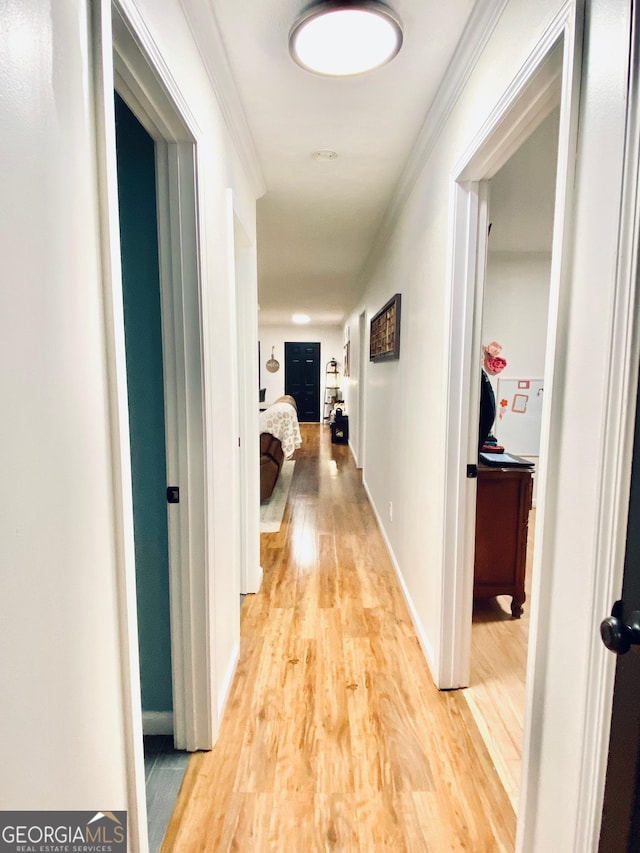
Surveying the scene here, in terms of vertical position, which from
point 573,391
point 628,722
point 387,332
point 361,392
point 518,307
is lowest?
point 628,722

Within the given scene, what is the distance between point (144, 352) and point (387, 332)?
2076 mm

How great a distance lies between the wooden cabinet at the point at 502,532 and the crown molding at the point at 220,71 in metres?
1.97

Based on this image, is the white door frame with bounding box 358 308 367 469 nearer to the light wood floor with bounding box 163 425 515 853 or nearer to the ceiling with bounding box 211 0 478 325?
the ceiling with bounding box 211 0 478 325

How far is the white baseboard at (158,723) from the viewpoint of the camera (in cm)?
163

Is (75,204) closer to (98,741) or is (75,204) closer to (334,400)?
(98,741)

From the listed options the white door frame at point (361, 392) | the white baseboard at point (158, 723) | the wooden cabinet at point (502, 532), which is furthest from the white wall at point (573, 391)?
the white door frame at point (361, 392)

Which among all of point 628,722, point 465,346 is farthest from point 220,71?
point 628,722

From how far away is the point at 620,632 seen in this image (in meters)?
0.72

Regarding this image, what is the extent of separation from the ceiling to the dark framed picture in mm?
682

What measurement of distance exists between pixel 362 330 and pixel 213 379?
431 cm

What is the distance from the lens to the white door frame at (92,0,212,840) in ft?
2.77

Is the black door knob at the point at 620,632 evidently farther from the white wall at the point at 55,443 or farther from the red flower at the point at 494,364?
the red flower at the point at 494,364

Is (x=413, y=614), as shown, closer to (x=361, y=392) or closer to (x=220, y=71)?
(x=220, y=71)

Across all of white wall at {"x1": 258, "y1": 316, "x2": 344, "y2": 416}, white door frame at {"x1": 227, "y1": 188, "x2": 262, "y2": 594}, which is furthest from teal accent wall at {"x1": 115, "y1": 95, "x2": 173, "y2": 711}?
white wall at {"x1": 258, "y1": 316, "x2": 344, "y2": 416}
